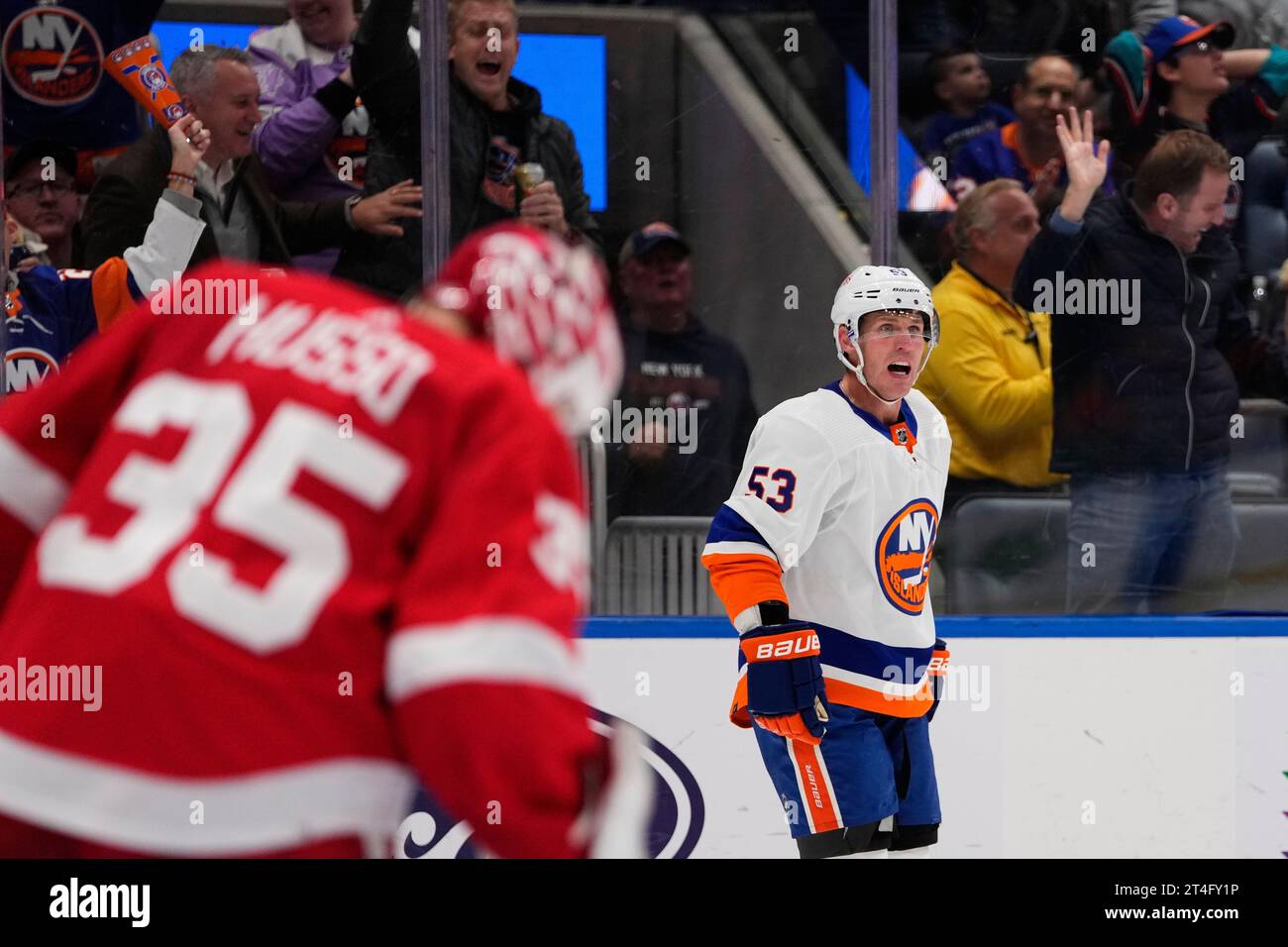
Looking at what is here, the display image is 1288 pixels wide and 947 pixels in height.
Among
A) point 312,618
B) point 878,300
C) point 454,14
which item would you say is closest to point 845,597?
point 878,300

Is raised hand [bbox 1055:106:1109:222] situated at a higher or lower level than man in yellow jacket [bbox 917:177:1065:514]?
higher

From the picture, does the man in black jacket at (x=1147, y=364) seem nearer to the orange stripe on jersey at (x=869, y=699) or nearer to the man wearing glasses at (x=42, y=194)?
the orange stripe on jersey at (x=869, y=699)

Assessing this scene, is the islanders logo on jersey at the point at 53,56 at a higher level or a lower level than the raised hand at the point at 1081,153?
higher

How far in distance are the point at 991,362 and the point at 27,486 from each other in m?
3.07

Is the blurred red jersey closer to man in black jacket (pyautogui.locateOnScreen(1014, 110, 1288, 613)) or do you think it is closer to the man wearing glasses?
the man wearing glasses

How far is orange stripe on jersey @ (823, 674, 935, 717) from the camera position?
3.64 meters

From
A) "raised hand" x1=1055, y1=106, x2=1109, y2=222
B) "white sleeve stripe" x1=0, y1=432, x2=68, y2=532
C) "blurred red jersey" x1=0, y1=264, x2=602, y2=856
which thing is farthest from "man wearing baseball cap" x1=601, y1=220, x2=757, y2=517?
"blurred red jersey" x1=0, y1=264, x2=602, y2=856

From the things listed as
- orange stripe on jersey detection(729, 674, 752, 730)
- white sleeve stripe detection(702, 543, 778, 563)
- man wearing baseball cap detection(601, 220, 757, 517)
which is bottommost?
orange stripe on jersey detection(729, 674, 752, 730)

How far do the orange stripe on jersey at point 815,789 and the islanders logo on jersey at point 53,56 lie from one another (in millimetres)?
2393

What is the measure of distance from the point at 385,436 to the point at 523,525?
0.14 metres

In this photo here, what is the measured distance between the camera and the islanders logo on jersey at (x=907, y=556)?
145 inches

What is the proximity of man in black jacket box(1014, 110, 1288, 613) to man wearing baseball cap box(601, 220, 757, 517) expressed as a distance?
80 cm

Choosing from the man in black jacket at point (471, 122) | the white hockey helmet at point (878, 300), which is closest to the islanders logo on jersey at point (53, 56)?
the man in black jacket at point (471, 122)
